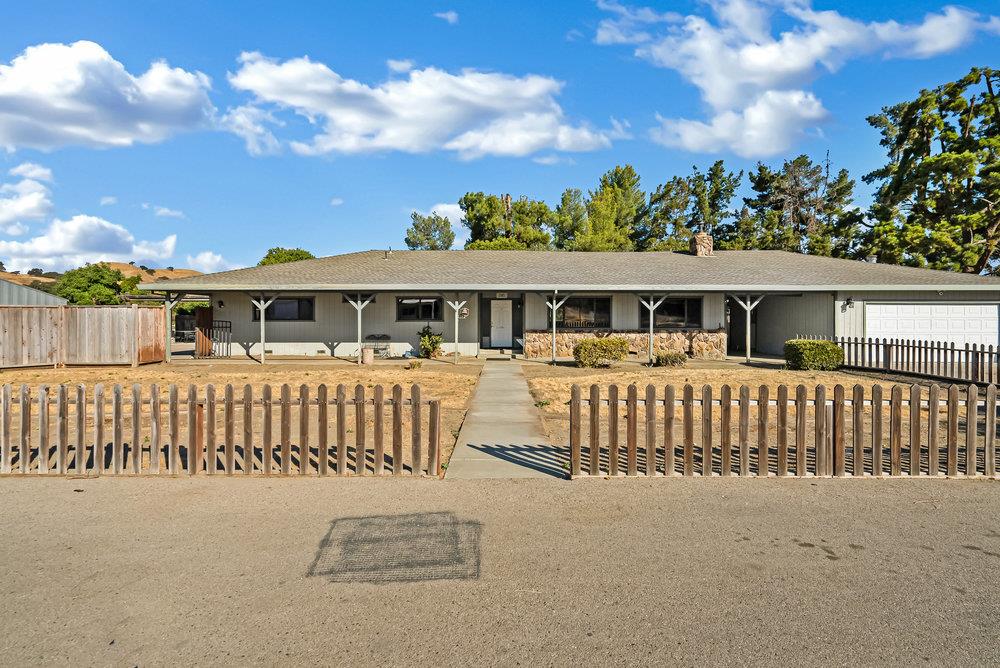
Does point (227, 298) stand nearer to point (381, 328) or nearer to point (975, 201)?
point (381, 328)

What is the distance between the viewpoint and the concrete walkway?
6.39 metres

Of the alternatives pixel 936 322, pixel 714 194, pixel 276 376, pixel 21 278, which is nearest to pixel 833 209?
pixel 714 194

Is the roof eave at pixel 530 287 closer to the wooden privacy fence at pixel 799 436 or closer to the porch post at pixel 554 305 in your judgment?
the porch post at pixel 554 305

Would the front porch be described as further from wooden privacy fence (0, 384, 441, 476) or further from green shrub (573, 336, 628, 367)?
wooden privacy fence (0, 384, 441, 476)

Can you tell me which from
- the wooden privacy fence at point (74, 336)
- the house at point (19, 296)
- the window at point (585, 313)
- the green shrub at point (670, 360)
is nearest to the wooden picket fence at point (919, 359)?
the green shrub at point (670, 360)

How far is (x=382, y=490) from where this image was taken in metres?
5.70

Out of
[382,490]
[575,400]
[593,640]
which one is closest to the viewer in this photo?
[593,640]

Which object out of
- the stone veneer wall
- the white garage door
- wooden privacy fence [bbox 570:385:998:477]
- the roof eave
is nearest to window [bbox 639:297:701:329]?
the stone veneer wall

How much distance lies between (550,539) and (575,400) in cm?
187

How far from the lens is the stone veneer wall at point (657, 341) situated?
23234 millimetres

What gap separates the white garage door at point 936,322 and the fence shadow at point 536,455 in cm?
1935

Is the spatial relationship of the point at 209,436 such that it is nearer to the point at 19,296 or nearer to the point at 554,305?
the point at 554,305

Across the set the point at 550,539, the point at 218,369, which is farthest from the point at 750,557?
the point at 218,369

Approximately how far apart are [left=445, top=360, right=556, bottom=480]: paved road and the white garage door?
16.4 metres
